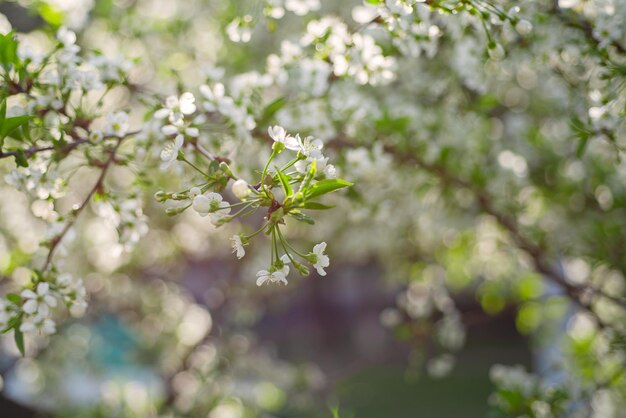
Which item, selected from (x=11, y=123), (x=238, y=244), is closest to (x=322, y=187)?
(x=238, y=244)

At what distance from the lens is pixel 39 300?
63.2 inches

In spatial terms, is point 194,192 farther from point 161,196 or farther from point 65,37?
point 65,37

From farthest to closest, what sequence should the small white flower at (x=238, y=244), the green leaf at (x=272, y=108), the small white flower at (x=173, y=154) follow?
the green leaf at (x=272, y=108)
the small white flower at (x=173, y=154)
the small white flower at (x=238, y=244)

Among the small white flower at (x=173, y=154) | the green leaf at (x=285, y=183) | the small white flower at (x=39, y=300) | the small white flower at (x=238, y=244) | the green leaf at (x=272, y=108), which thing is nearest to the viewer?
the green leaf at (x=285, y=183)

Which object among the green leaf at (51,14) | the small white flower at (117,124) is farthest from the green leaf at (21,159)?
the green leaf at (51,14)

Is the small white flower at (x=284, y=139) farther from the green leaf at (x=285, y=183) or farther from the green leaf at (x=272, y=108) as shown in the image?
the green leaf at (x=272, y=108)

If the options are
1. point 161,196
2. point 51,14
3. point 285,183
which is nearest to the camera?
point 285,183

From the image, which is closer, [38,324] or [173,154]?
[173,154]

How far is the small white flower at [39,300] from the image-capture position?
1558mm

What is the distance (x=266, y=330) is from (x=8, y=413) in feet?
25.7

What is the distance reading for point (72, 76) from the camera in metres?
1.69

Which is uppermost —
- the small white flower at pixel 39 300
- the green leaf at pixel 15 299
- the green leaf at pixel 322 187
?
the green leaf at pixel 322 187

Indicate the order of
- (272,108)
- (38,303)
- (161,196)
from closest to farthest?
(161,196), (38,303), (272,108)

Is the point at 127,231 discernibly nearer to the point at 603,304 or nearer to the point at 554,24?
the point at 554,24
